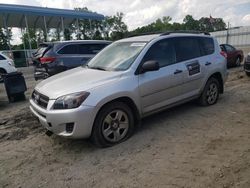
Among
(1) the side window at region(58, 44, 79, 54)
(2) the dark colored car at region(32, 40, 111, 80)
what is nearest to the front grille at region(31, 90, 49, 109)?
(2) the dark colored car at region(32, 40, 111, 80)

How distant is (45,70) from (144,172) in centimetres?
667

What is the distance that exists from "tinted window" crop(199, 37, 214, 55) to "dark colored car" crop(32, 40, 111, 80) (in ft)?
14.0

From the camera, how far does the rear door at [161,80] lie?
15.2 ft

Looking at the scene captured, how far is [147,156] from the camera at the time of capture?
388 cm

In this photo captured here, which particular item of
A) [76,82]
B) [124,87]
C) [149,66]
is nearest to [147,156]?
[124,87]

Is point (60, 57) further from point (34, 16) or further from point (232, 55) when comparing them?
point (34, 16)

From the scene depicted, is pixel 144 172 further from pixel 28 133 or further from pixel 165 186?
pixel 28 133

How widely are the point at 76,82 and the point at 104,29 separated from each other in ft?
138

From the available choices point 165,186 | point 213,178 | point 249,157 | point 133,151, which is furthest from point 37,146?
point 249,157

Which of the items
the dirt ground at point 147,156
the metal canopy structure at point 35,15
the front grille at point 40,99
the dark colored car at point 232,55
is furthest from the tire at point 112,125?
the metal canopy structure at point 35,15

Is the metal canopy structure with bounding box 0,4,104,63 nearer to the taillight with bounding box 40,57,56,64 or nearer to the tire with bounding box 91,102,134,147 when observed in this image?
the taillight with bounding box 40,57,56,64

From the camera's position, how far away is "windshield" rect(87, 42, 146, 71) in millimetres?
4730

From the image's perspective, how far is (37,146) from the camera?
4.50 metres

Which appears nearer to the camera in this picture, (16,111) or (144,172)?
(144,172)
